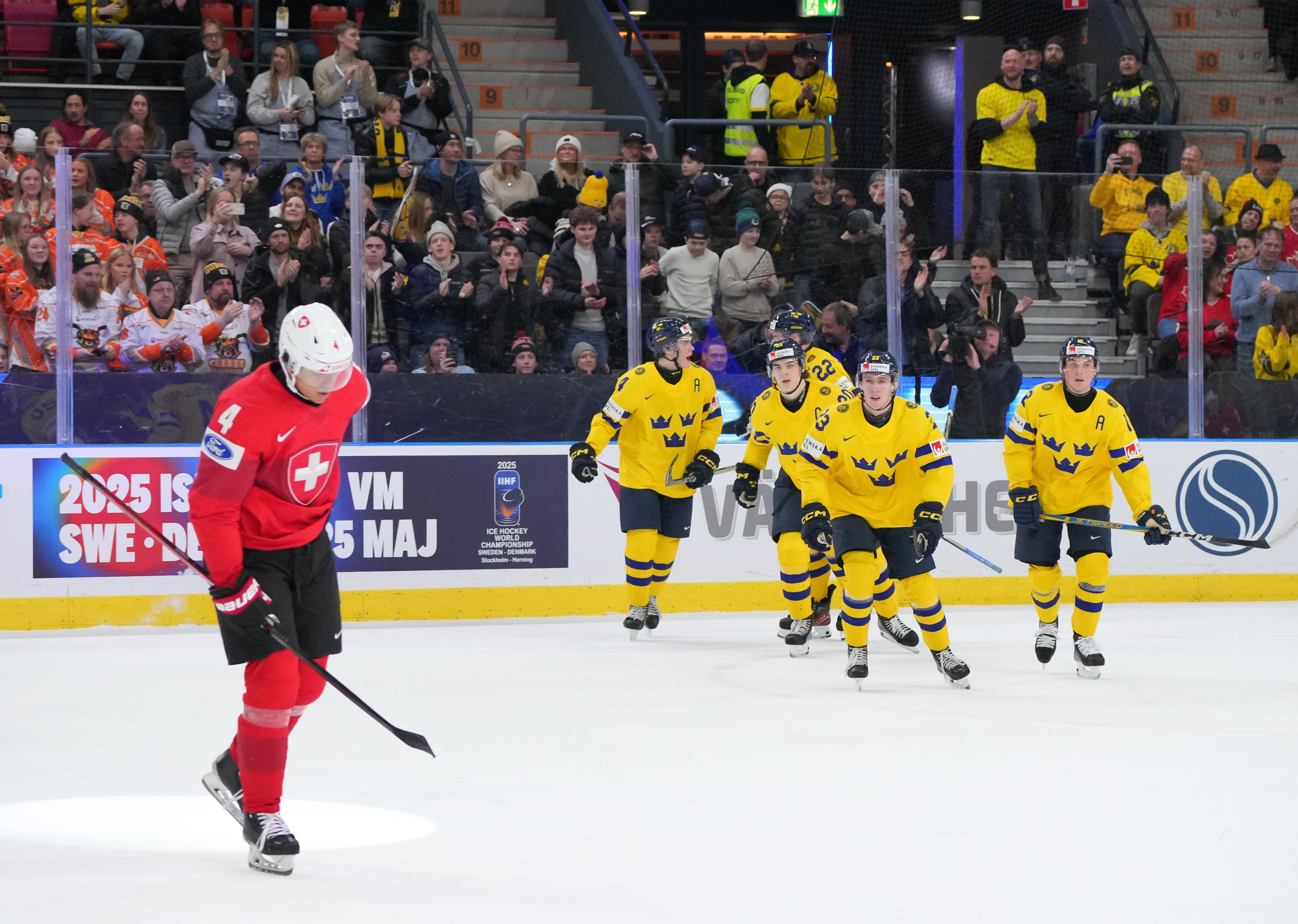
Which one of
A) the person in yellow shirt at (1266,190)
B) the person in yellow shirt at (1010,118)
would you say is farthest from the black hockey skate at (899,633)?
the person in yellow shirt at (1010,118)

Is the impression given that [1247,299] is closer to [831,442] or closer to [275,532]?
[831,442]

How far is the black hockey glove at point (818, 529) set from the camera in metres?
6.16

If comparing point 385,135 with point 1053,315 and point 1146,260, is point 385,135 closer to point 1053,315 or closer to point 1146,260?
point 1053,315

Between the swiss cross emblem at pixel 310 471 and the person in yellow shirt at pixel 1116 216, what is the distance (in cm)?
649

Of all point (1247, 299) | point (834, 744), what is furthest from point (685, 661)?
point (1247, 299)

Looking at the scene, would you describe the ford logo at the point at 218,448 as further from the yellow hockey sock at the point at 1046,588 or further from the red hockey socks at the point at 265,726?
the yellow hockey sock at the point at 1046,588

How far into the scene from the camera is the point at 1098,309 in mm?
9164

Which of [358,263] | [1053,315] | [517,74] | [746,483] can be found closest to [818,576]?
[746,483]

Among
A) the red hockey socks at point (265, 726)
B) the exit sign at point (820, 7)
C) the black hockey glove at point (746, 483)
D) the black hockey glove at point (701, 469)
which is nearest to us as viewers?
the red hockey socks at point (265, 726)

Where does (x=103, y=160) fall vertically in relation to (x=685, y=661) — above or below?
above

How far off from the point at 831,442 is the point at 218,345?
146 inches

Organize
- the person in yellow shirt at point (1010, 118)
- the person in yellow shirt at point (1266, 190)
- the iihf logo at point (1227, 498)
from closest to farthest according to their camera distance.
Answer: the iihf logo at point (1227, 498)
the person in yellow shirt at point (1266, 190)
the person in yellow shirt at point (1010, 118)

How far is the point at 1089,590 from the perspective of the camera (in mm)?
6645

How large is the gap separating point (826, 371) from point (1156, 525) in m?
1.89
